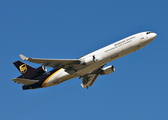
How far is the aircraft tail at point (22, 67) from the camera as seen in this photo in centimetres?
5884

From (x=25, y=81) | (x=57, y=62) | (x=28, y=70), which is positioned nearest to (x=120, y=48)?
(x=57, y=62)

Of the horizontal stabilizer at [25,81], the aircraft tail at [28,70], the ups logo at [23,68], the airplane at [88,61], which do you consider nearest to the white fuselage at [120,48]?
the airplane at [88,61]

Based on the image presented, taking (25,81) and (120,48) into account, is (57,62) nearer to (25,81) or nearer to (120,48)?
(25,81)

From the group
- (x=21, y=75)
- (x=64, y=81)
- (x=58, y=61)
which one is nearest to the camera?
(x=58, y=61)

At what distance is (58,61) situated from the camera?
4919 cm

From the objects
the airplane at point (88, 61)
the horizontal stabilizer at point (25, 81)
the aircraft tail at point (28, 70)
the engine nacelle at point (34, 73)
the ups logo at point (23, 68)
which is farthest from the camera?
the ups logo at point (23, 68)

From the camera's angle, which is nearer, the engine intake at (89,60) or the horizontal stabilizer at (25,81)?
the engine intake at (89,60)

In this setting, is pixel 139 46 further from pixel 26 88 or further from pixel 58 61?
pixel 26 88

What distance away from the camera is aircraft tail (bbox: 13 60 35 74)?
5884 centimetres

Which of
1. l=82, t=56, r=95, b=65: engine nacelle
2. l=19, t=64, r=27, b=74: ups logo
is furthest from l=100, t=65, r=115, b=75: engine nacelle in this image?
l=19, t=64, r=27, b=74: ups logo

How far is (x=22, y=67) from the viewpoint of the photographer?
2362 inches

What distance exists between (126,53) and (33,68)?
829 inches

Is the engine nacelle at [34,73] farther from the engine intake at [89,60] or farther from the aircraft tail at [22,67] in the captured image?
the engine intake at [89,60]

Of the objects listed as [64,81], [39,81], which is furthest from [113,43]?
[39,81]
